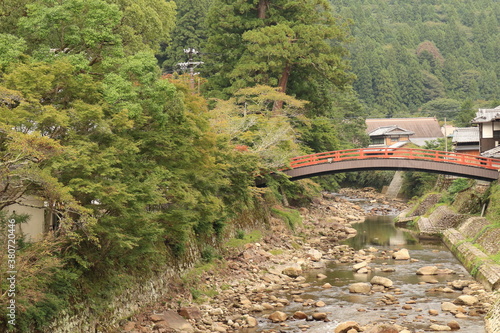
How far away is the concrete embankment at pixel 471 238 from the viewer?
2145 cm

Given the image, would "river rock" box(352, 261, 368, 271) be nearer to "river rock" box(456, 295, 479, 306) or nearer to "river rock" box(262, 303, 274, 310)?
"river rock" box(456, 295, 479, 306)

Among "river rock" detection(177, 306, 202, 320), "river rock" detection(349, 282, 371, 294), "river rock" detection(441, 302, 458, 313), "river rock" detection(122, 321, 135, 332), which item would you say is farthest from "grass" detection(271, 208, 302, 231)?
"river rock" detection(122, 321, 135, 332)

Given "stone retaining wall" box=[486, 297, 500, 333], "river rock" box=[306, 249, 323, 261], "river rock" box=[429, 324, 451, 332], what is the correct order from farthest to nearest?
"river rock" box=[306, 249, 323, 261] → "river rock" box=[429, 324, 451, 332] → "stone retaining wall" box=[486, 297, 500, 333]

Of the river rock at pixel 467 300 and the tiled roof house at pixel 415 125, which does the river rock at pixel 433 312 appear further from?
the tiled roof house at pixel 415 125

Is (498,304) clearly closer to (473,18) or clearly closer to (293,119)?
(293,119)

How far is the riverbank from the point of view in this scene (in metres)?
17.9

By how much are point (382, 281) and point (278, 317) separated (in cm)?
609

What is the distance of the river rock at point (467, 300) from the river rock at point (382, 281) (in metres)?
3.09

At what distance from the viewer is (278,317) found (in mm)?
18828

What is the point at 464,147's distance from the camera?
1812 inches

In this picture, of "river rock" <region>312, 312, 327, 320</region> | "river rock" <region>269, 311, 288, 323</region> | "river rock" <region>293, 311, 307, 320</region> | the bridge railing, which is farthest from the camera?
the bridge railing

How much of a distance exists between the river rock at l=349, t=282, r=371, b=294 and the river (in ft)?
0.79

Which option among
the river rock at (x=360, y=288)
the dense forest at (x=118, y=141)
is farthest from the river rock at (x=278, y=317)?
the river rock at (x=360, y=288)

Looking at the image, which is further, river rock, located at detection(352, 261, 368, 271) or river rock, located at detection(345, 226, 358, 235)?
river rock, located at detection(345, 226, 358, 235)
